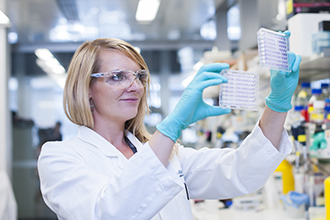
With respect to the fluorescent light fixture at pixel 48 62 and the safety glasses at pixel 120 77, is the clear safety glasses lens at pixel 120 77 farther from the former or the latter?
the fluorescent light fixture at pixel 48 62

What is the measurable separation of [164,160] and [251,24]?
2680 mm

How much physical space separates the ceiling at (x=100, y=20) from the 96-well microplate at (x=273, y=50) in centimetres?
376

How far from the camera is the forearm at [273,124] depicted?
123 centimetres

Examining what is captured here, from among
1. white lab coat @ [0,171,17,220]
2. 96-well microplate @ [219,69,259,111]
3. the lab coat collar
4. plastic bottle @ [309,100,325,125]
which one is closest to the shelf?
plastic bottle @ [309,100,325,125]

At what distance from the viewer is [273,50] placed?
111 cm

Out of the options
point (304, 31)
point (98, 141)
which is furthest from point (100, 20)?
point (98, 141)

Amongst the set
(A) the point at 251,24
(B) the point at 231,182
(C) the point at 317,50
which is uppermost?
(A) the point at 251,24

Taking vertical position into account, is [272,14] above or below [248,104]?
above

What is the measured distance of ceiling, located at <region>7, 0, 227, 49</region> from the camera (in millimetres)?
4895

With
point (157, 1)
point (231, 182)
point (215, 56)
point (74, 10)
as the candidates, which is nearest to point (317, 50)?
point (231, 182)

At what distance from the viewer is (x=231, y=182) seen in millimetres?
1346

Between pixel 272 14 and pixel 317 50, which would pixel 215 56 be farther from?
pixel 317 50

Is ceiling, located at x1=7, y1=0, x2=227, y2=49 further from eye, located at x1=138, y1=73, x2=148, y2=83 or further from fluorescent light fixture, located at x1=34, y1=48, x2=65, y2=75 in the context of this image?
eye, located at x1=138, y1=73, x2=148, y2=83

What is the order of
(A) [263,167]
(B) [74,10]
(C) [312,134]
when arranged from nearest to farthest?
1. (A) [263,167]
2. (C) [312,134]
3. (B) [74,10]
